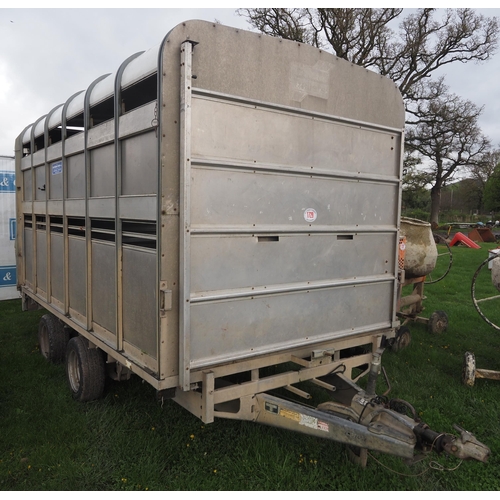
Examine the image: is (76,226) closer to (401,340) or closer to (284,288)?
(284,288)

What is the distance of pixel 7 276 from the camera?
397 inches

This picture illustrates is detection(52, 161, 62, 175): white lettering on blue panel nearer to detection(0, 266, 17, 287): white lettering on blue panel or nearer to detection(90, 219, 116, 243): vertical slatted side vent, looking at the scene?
detection(90, 219, 116, 243): vertical slatted side vent

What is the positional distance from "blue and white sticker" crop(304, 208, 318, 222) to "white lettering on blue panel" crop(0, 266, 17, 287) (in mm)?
8376

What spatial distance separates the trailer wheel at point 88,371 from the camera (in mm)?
4652

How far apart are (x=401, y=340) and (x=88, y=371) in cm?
434

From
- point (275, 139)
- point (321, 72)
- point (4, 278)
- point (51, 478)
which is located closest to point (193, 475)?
point (51, 478)

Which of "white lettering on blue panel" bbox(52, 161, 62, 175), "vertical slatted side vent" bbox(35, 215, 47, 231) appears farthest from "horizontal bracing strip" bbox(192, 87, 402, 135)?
"vertical slatted side vent" bbox(35, 215, 47, 231)

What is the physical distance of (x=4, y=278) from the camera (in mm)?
10031

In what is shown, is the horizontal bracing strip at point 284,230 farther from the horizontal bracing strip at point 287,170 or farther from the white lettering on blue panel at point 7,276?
the white lettering on blue panel at point 7,276

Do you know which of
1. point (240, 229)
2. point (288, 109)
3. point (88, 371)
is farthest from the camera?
point (88, 371)

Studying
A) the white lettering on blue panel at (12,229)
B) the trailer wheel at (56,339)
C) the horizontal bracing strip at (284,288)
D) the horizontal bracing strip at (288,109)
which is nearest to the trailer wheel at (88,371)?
the trailer wheel at (56,339)

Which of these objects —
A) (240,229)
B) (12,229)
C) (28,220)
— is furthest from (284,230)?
(12,229)

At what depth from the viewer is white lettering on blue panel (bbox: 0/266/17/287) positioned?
10.0 metres

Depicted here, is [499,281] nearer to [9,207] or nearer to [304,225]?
[304,225]
